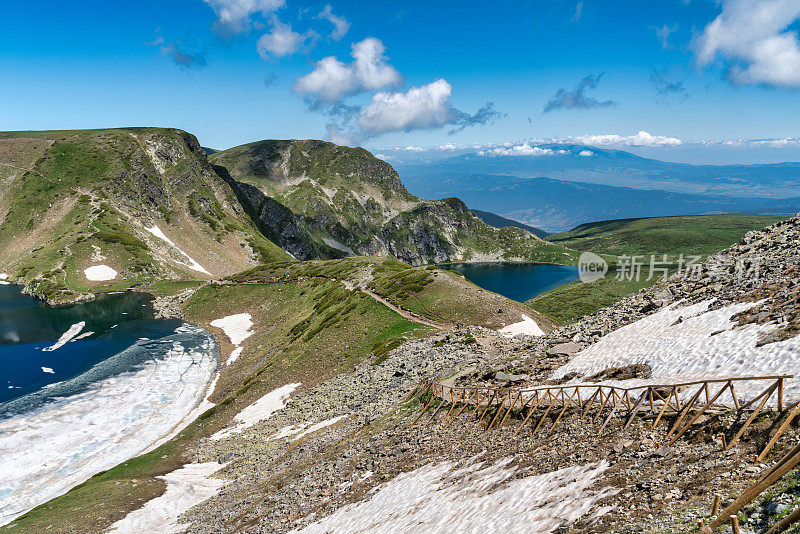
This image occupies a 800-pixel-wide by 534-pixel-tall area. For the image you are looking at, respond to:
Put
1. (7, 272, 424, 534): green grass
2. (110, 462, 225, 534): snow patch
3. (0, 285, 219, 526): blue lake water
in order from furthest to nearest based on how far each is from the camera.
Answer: (0, 285, 219, 526): blue lake water < (7, 272, 424, 534): green grass < (110, 462, 225, 534): snow patch

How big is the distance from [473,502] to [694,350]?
1861 cm

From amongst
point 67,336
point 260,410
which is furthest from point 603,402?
point 67,336

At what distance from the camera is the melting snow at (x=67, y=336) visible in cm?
10031

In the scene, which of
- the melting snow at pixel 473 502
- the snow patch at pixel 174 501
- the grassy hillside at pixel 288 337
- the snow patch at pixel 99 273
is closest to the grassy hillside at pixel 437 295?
the grassy hillside at pixel 288 337

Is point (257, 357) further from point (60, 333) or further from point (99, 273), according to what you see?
point (99, 273)

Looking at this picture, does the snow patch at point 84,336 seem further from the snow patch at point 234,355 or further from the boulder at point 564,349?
the boulder at point 564,349

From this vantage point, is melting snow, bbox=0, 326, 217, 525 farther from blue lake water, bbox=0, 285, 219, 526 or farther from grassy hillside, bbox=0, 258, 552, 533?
grassy hillside, bbox=0, 258, 552, 533

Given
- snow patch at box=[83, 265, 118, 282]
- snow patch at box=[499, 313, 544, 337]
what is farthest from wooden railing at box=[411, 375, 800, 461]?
snow patch at box=[83, 265, 118, 282]

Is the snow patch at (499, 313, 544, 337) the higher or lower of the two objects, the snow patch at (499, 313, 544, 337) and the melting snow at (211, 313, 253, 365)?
the higher

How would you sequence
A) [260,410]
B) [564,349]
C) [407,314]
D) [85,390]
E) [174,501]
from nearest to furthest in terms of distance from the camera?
A: [564,349]
[174,501]
[260,410]
[85,390]
[407,314]

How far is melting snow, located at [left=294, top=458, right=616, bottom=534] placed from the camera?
1630cm

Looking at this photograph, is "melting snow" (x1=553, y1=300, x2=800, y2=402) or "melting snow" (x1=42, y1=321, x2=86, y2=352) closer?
"melting snow" (x1=553, y1=300, x2=800, y2=402)

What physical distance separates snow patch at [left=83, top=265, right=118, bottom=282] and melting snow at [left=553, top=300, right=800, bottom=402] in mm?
172962

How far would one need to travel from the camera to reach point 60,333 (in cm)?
11069
